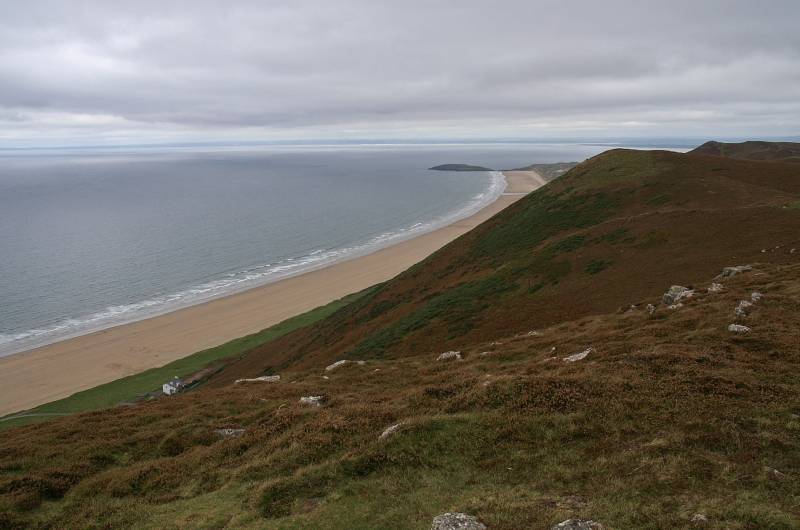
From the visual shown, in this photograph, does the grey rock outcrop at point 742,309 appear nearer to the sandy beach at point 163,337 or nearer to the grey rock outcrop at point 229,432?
the grey rock outcrop at point 229,432

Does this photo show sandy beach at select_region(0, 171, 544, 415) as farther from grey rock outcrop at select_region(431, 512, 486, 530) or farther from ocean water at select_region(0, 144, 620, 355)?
grey rock outcrop at select_region(431, 512, 486, 530)

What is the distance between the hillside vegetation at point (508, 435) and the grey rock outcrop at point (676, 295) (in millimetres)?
482

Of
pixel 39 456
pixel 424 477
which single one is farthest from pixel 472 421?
pixel 39 456

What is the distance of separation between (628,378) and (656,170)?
174ft

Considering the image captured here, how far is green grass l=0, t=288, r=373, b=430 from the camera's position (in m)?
44.2

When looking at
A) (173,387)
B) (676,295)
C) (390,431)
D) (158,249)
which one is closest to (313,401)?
(390,431)

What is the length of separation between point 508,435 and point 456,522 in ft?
14.4

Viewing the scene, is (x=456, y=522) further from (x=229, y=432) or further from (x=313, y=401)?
(x=229, y=432)

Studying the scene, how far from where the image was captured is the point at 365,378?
2512 centimetres

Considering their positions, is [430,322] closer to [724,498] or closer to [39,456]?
[39,456]

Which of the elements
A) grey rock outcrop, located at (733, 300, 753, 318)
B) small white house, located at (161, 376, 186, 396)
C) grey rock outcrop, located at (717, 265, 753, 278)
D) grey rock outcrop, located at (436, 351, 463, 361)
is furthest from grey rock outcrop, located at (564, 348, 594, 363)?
small white house, located at (161, 376, 186, 396)

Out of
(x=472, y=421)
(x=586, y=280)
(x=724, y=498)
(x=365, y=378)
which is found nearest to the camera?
(x=724, y=498)

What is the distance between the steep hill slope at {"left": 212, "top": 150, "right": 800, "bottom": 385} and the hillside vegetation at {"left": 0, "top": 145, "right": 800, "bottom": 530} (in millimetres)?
857

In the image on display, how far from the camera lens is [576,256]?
136ft
